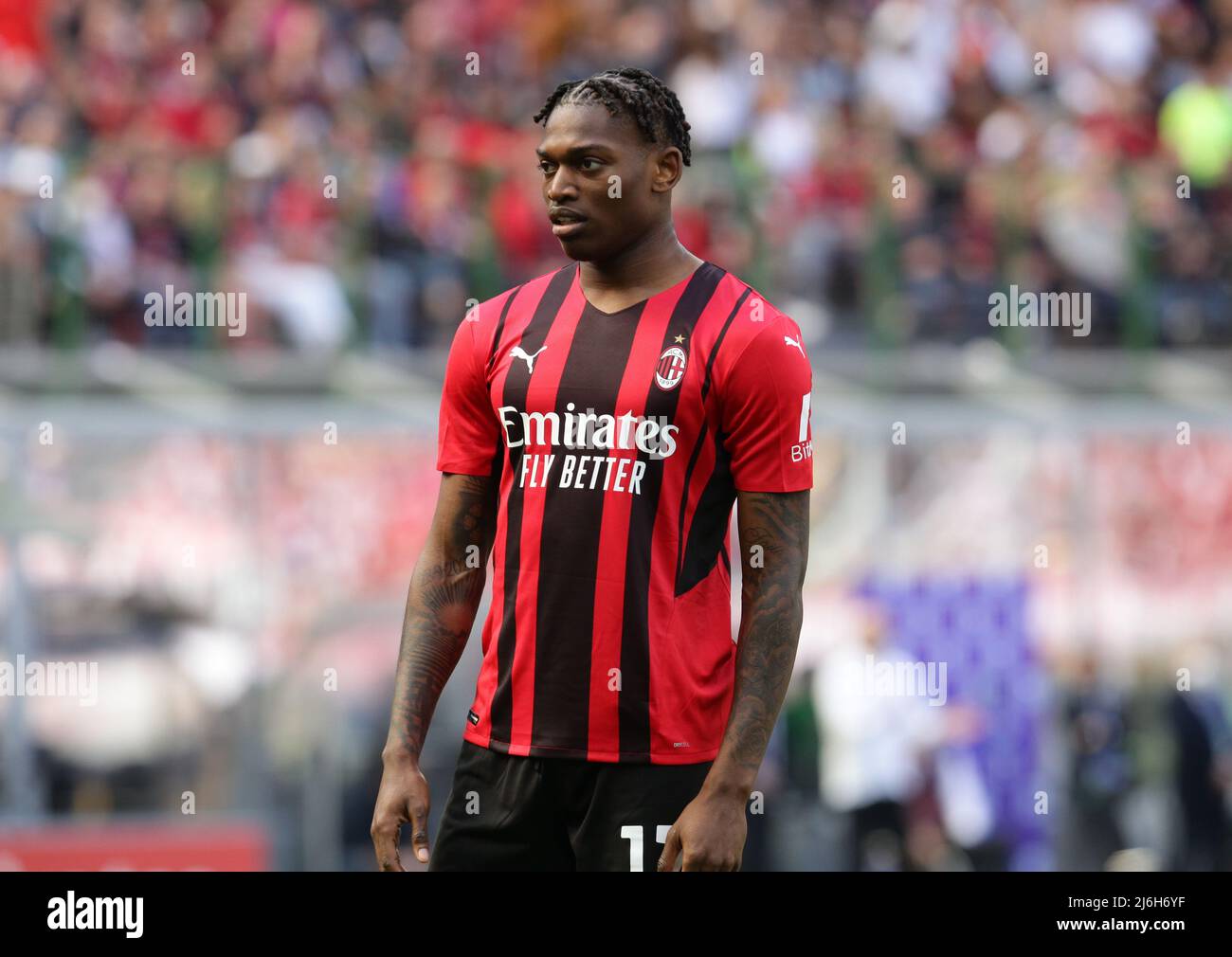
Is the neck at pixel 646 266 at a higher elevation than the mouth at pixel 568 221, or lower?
lower

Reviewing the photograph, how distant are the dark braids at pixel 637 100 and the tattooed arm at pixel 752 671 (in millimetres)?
720

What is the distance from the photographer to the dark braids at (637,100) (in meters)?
3.58

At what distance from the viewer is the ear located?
361cm

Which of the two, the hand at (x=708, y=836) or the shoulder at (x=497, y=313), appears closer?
the hand at (x=708, y=836)

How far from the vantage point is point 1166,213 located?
11570 millimetres

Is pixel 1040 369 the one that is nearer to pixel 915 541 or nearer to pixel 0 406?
pixel 915 541

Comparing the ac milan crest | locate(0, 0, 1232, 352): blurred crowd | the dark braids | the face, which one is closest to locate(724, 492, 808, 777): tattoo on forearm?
the ac milan crest

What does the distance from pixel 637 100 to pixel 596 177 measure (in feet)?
0.59

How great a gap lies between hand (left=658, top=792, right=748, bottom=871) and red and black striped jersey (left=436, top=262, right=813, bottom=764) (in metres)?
0.17

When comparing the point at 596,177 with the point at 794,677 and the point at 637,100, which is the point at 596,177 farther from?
the point at 794,677

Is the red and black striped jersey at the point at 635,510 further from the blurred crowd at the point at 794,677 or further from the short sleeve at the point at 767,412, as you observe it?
the blurred crowd at the point at 794,677

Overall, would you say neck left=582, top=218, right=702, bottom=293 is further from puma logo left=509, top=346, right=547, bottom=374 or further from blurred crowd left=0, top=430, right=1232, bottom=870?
blurred crowd left=0, top=430, right=1232, bottom=870

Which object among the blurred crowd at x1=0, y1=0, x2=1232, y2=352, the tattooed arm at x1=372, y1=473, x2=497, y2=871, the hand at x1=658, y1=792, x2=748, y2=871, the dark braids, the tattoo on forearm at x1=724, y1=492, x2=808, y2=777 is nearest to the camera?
the hand at x1=658, y1=792, x2=748, y2=871
